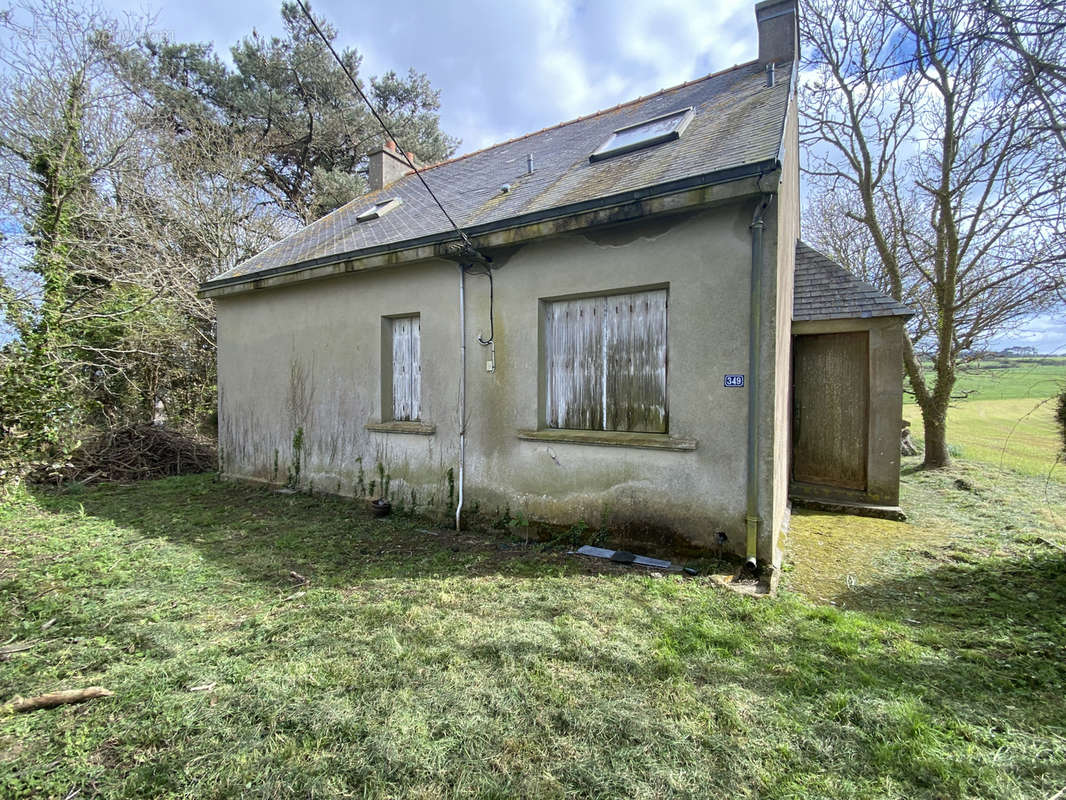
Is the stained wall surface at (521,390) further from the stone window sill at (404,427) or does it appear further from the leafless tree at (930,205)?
the leafless tree at (930,205)

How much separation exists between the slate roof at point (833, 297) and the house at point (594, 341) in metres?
0.04

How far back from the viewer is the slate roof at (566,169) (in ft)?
15.8

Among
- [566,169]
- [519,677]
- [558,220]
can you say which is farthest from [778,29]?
[519,677]

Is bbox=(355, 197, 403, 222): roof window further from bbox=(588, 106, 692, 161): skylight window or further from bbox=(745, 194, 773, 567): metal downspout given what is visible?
bbox=(745, 194, 773, 567): metal downspout

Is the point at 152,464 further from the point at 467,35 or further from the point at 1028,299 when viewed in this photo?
the point at 1028,299

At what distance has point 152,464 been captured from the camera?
979cm

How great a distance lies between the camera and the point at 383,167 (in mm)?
11031

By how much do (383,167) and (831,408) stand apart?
1066 cm

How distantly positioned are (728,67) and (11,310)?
402 inches

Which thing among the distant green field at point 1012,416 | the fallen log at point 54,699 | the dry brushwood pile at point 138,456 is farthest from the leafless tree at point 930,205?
the dry brushwood pile at point 138,456

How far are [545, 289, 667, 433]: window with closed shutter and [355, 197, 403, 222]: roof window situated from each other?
5.16 m

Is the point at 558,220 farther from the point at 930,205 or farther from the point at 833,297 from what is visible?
the point at 930,205

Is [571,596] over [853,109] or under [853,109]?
under

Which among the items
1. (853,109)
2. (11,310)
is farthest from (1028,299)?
(11,310)
